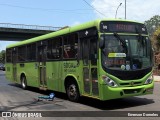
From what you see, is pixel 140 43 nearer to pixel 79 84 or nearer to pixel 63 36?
pixel 79 84

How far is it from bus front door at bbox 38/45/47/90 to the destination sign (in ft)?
16.9

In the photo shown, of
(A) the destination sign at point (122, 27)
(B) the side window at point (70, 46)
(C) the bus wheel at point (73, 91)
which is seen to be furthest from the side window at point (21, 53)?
(A) the destination sign at point (122, 27)

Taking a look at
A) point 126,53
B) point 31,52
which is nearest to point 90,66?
point 126,53

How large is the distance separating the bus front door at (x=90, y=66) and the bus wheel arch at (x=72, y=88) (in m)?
0.83

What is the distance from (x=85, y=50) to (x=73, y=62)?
41.5 inches

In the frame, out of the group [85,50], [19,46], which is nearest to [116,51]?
[85,50]

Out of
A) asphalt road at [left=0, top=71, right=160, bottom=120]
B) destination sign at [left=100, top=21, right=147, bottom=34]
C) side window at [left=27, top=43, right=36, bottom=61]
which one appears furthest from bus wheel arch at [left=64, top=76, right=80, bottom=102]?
side window at [left=27, top=43, right=36, bottom=61]

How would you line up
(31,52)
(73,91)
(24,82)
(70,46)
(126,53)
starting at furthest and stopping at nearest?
(24,82) < (31,52) < (70,46) < (73,91) < (126,53)

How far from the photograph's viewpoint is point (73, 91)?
1277 cm

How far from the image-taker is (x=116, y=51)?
1091cm

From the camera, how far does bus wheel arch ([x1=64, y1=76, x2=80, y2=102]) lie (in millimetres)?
12562

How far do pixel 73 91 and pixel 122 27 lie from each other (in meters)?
3.13

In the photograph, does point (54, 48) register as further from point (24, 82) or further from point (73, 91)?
point (24, 82)

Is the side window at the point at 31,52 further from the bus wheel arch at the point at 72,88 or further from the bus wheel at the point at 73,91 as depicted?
the bus wheel at the point at 73,91
